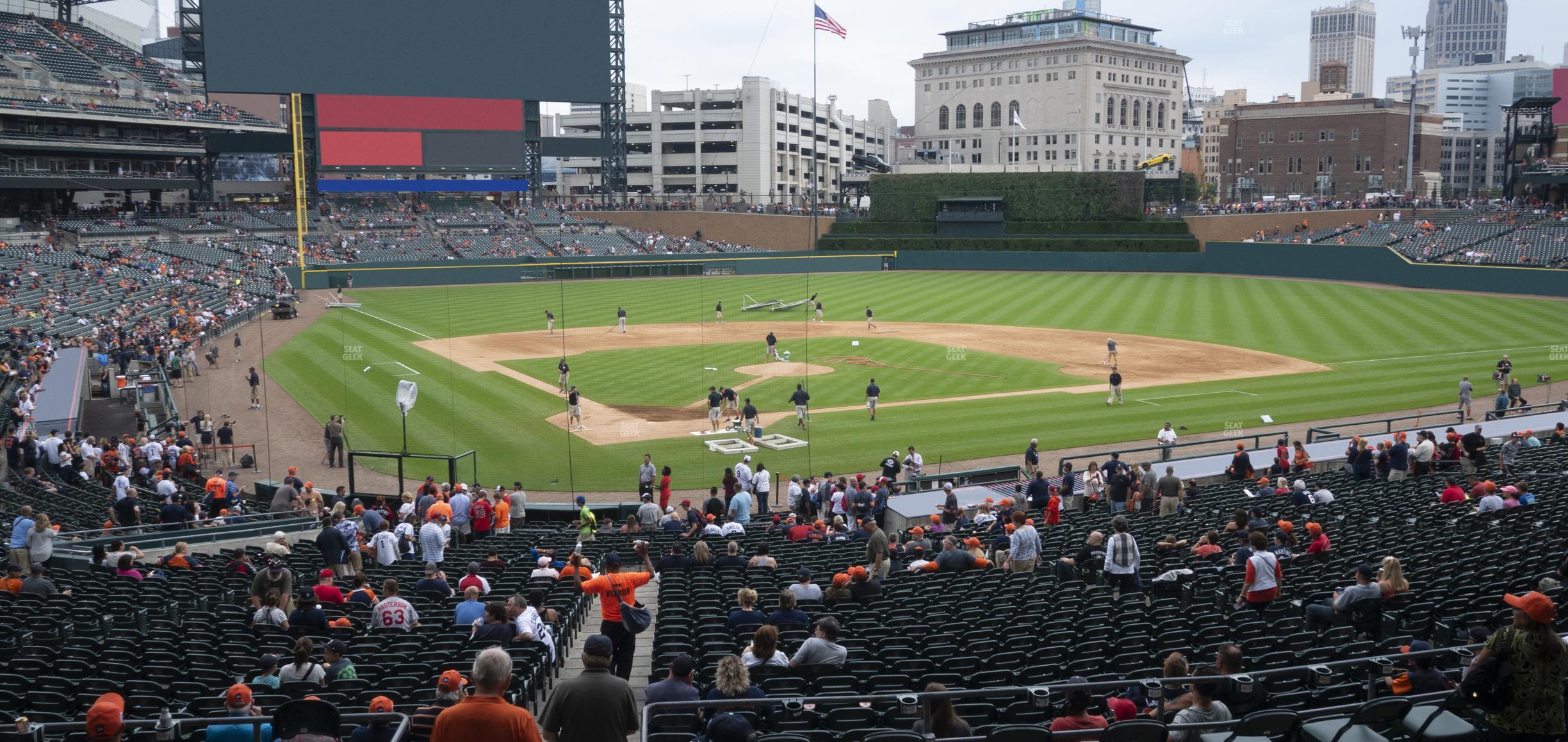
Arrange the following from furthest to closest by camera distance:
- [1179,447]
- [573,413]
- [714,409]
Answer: [573,413], [714,409], [1179,447]

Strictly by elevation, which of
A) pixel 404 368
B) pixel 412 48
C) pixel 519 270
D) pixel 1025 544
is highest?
pixel 412 48

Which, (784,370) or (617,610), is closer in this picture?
(617,610)

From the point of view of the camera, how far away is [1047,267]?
269 feet

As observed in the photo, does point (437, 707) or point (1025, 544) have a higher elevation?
point (437, 707)

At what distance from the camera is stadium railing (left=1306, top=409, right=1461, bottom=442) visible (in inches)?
1052

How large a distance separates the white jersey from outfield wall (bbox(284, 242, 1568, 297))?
44.1 metres

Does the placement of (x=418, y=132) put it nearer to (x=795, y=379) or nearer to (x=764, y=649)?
(x=795, y=379)

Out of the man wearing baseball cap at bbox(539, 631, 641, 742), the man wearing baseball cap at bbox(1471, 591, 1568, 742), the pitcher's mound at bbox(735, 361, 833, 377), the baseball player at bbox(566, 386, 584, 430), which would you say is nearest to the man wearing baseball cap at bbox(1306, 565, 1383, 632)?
the man wearing baseball cap at bbox(1471, 591, 1568, 742)

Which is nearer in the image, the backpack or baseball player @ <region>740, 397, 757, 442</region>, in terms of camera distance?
the backpack

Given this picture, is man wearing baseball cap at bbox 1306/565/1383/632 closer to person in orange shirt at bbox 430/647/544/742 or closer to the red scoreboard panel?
person in orange shirt at bbox 430/647/544/742

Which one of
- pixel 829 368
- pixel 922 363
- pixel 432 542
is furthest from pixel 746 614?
pixel 922 363

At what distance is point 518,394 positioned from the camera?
1341 inches

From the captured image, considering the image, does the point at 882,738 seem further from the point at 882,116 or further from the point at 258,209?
the point at 882,116

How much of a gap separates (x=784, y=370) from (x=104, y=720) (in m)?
31.8
